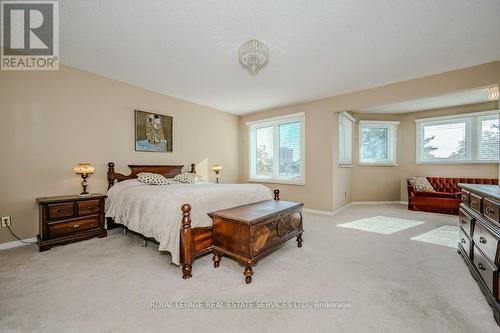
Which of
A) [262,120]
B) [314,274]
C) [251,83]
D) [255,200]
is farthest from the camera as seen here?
[262,120]

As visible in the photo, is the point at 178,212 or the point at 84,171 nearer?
the point at 178,212

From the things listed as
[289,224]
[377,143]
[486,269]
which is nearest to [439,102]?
[377,143]

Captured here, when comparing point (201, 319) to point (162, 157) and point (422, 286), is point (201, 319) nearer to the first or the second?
point (422, 286)

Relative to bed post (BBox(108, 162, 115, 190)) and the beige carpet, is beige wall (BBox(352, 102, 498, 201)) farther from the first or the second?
bed post (BBox(108, 162, 115, 190))

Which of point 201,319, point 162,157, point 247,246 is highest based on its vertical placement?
point 162,157

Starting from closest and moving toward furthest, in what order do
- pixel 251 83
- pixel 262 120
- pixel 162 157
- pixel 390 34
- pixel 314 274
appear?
pixel 314 274, pixel 390 34, pixel 251 83, pixel 162 157, pixel 262 120

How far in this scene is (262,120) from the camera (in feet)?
18.9

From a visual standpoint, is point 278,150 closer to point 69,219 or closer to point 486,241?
point 486,241

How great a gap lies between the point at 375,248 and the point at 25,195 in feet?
15.9

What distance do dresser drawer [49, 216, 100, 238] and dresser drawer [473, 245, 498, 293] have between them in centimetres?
443

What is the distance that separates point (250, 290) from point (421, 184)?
5.59 metres

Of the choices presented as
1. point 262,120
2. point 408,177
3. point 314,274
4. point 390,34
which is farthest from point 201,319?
point 408,177

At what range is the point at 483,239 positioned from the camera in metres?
1.85

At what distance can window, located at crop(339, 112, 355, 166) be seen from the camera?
16.8 ft
